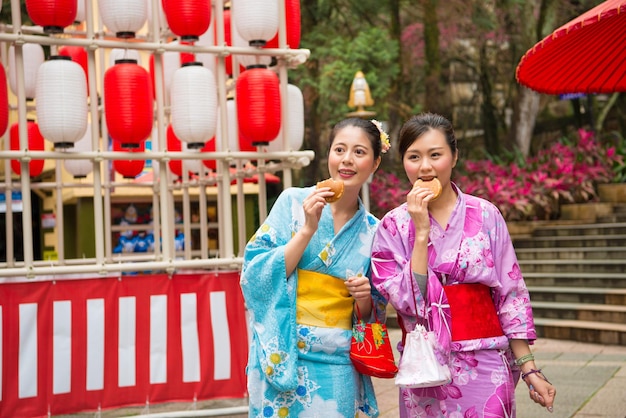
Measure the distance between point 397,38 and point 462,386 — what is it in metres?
14.0

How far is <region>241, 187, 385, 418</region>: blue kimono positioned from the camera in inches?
124

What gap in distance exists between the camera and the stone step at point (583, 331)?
29.2ft

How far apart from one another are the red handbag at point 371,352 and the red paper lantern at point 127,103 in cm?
302

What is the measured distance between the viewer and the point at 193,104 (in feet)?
18.3

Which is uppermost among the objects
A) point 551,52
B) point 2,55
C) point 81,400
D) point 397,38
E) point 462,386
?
point 397,38

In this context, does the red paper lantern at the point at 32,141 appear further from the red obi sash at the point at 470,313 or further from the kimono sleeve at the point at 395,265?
the red obi sash at the point at 470,313

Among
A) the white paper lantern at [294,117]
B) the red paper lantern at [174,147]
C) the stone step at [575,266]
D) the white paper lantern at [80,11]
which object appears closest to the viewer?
the white paper lantern at [294,117]

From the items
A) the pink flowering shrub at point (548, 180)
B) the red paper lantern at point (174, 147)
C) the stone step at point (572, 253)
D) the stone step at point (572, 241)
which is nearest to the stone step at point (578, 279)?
the stone step at point (572, 253)

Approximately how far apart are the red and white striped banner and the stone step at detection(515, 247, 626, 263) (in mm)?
7625

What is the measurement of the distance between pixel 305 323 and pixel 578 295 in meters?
8.11

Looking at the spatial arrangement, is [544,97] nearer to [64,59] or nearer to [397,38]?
[397,38]

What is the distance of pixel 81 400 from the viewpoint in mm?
5375

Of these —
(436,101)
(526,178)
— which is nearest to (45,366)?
(526,178)

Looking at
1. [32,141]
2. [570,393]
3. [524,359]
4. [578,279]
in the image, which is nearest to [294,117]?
[570,393]
